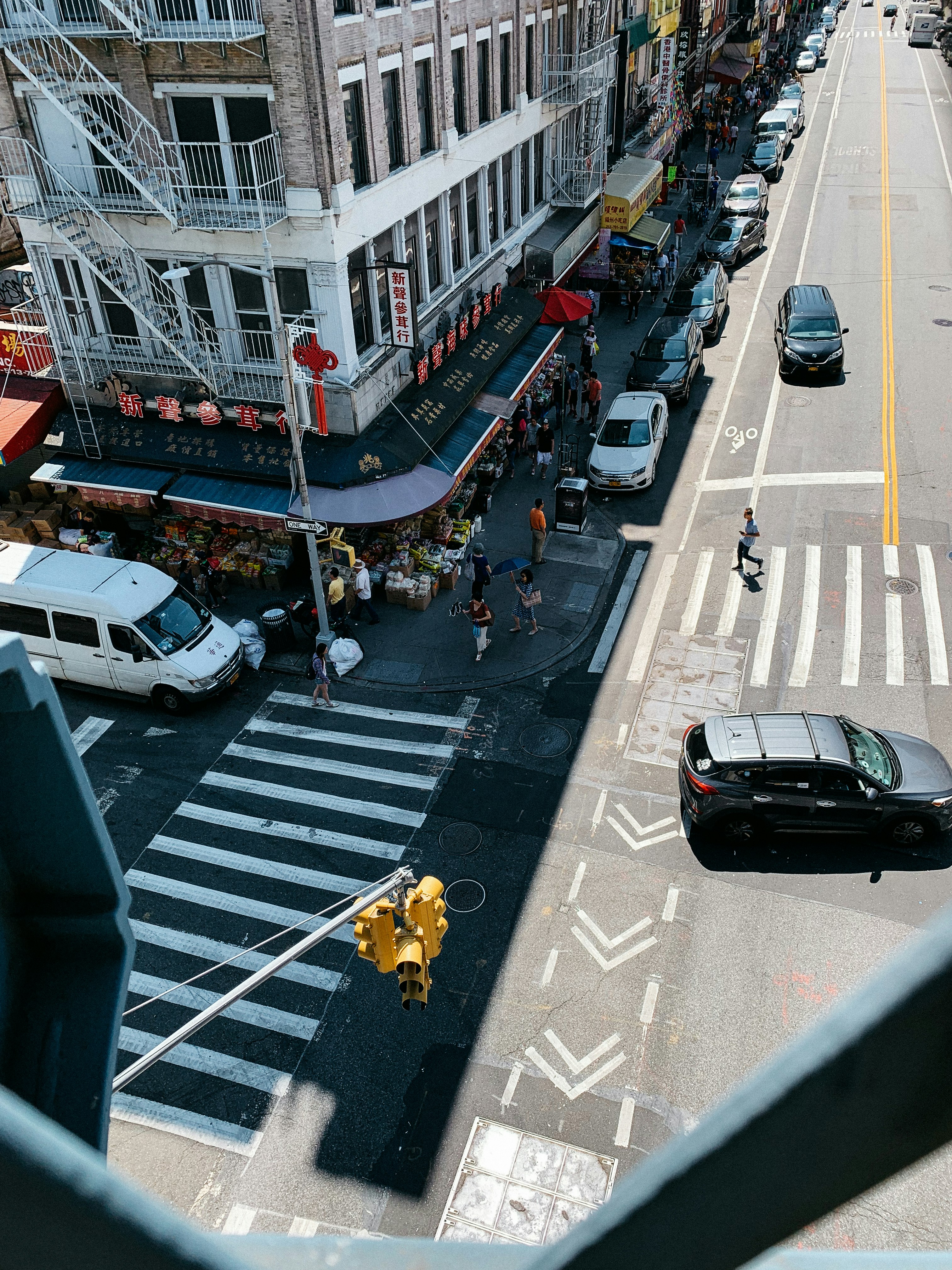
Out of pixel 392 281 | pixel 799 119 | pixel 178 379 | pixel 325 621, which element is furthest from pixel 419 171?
pixel 799 119

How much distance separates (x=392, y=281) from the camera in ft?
73.5

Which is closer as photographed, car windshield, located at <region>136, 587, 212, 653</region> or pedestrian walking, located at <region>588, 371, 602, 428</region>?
car windshield, located at <region>136, 587, 212, 653</region>

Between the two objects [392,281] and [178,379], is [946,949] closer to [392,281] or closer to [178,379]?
[392,281]

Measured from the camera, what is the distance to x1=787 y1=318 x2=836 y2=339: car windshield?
33781 mm

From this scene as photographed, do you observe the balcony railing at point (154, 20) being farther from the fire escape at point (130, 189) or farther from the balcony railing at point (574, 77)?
the balcony railing at point (574, 77)

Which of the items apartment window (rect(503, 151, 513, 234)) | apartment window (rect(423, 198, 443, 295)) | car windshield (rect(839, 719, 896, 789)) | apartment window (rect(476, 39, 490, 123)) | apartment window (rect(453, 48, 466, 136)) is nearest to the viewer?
car windshield (rect(839, 719, 896, 789))

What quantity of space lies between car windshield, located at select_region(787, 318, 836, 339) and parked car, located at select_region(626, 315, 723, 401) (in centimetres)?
335

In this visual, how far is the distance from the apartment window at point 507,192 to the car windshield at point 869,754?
22.0 m

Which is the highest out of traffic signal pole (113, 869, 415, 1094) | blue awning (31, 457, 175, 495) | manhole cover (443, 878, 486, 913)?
traffic signal pole (113, 869, 415, 1094)

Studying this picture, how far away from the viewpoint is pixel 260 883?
52.7 feet

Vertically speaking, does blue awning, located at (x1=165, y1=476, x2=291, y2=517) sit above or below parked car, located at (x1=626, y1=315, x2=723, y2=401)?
above

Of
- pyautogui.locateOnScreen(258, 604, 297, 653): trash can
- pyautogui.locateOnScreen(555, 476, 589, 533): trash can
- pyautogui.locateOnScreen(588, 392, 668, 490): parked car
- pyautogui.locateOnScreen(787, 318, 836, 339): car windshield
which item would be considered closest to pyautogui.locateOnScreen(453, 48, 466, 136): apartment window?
pyautogui.locateOnScreen(588, 392, 668, 490): parked car

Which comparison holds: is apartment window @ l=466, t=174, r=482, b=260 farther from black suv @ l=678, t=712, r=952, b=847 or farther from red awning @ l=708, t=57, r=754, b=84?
red awning @ l=708, t=57, r=754, b=84

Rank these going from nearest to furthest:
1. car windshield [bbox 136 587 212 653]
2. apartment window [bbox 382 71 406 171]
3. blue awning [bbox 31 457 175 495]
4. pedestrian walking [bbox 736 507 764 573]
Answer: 1. car windshield [bbox 136 587 212 653]
2. apartment window [bbox 382 71 406 171]
3. pedestrian walking [bbox 736 507 764 573]
4. blue awning [bbox 31 457 175 495]
